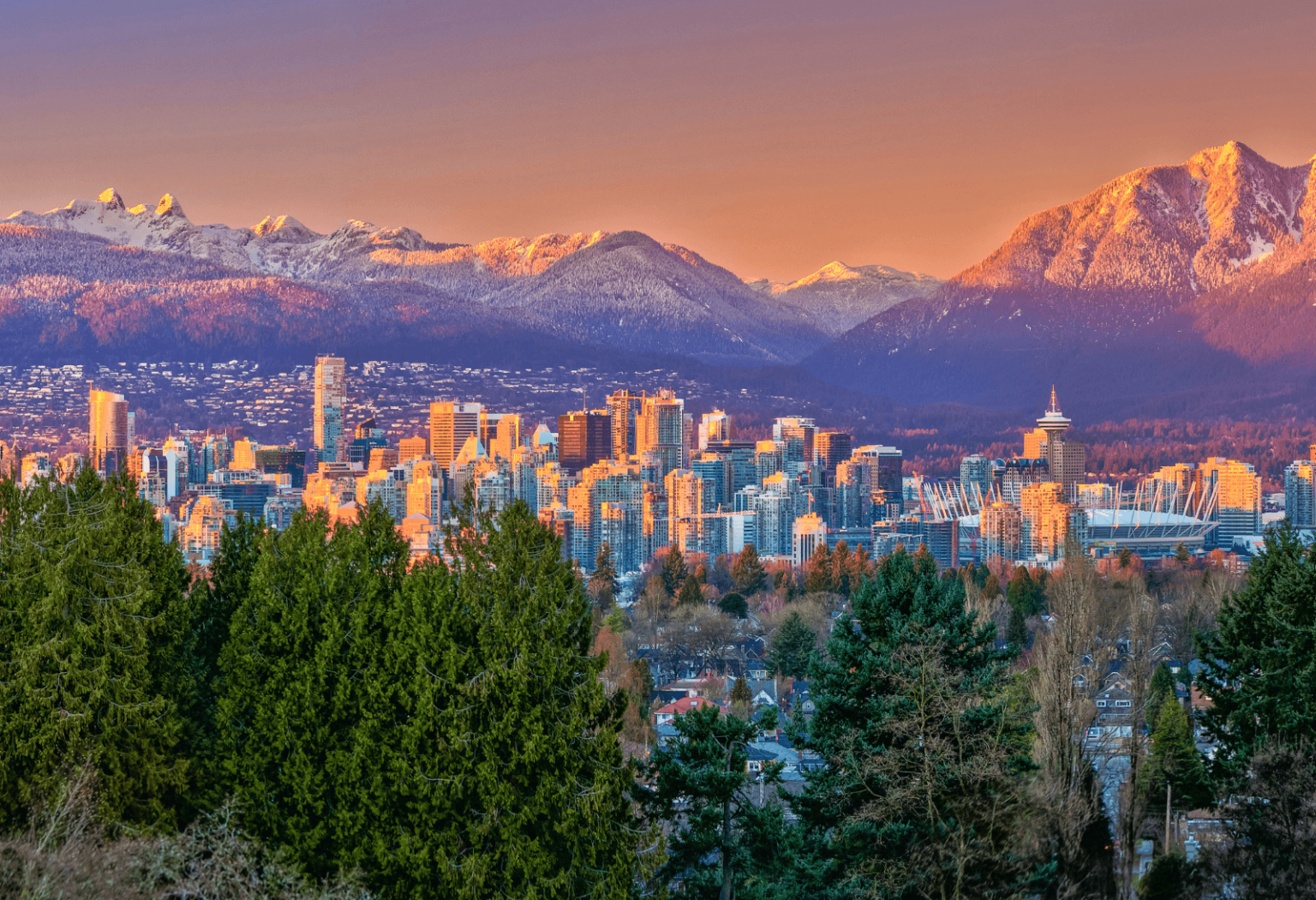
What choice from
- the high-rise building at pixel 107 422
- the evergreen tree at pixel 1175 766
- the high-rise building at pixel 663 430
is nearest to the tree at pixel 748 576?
the evergreen tree at pixel 1175 766

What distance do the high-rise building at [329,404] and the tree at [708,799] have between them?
7609 centimetres

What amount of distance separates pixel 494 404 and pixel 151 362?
81.5 ft

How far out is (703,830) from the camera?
9.53 metres

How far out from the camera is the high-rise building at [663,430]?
277ft

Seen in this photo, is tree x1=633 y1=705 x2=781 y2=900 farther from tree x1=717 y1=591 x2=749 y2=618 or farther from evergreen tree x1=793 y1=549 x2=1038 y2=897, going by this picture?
tree x1=717 y1=591 x2=749 y2=618

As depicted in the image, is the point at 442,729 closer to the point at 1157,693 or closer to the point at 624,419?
the point at 1157,693

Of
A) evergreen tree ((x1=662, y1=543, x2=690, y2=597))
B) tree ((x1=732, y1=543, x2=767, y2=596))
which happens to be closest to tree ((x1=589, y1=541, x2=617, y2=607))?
evergreen tree ((x1=662, y1=543, x2=690, y2=597))

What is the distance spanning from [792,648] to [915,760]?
18.2 metres

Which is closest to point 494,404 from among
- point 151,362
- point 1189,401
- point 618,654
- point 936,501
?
point 151,362

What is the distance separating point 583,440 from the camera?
281ft

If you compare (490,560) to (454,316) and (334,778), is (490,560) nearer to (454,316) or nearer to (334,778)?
(334,778)

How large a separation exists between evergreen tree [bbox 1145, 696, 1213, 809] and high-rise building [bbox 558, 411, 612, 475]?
69.4 m

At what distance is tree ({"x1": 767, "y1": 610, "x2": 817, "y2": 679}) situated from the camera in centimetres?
2706

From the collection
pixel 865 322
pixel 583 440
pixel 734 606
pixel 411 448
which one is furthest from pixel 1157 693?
pixel 865 322
